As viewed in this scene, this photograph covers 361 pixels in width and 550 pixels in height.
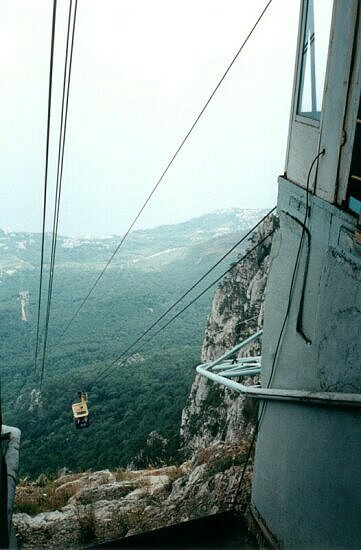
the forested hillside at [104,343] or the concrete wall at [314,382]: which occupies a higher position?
the concrete wall at [314,382]

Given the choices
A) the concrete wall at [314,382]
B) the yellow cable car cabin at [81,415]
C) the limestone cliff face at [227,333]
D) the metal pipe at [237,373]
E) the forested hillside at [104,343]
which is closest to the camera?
the concrete wall at [314,382]

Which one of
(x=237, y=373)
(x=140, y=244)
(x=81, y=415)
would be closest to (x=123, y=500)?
(x=237, y=373)

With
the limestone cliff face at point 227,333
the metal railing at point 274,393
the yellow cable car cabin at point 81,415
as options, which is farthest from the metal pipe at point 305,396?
the yellow cable car cabin at point 81,415

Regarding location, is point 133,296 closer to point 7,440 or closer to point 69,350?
point 69,350

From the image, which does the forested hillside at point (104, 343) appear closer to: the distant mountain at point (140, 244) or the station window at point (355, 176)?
the distant mountain at point (140, 244)

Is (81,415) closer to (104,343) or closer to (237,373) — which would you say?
(237,373)

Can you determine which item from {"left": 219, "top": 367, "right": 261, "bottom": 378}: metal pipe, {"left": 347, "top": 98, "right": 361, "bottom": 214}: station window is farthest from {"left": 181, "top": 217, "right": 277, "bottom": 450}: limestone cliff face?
{"left": 347, "top": 98, "right": 361, "bottom": 214}: station window

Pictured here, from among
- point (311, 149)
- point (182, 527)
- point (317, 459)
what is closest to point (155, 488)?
point (182, 527)
